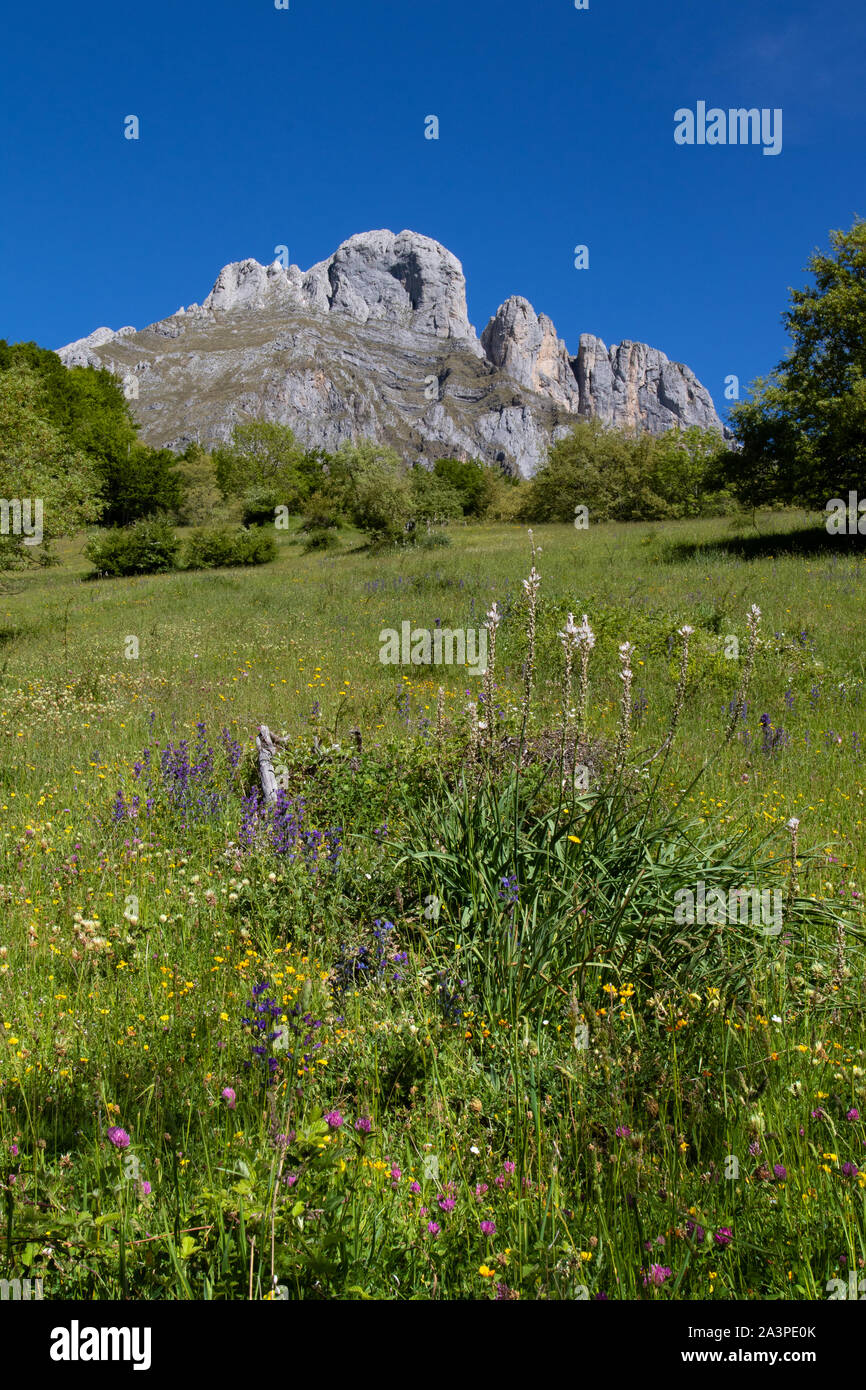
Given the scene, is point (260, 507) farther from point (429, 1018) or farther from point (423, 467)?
→ point (429, 1018)

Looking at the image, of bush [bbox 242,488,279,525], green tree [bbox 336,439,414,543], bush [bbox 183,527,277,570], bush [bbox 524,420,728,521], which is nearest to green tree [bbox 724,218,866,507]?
green tree [bbox 336,439,414,543]

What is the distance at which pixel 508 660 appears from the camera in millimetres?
10977

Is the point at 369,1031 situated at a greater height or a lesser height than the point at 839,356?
lesser

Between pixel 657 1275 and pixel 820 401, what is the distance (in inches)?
912

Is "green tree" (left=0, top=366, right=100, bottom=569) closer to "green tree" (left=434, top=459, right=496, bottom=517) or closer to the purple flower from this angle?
the purple flower

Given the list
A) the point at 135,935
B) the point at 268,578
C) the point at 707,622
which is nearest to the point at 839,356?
the point at 707,622

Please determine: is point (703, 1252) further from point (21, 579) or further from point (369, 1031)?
point (21, 579)

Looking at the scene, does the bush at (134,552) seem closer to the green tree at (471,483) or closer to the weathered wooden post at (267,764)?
the weathered wooden post at (267,764)

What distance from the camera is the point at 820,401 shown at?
19688mm
